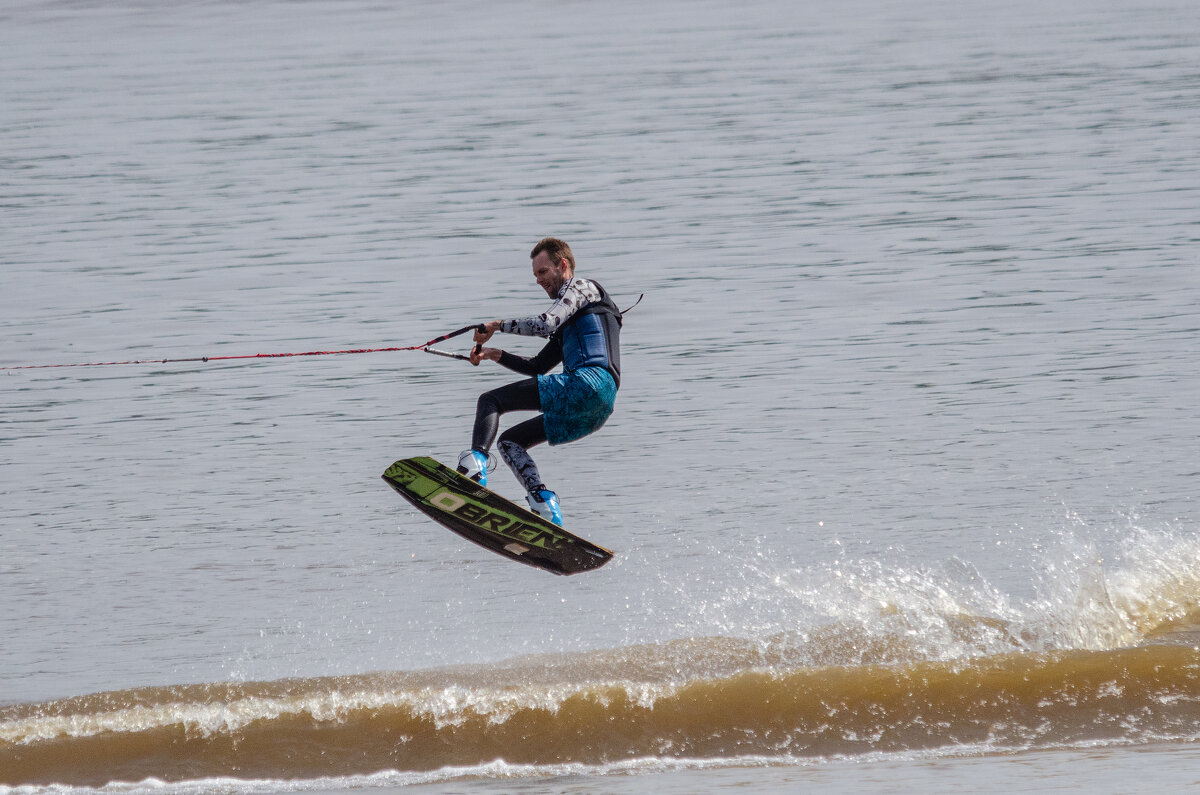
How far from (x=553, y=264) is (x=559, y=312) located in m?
0.40

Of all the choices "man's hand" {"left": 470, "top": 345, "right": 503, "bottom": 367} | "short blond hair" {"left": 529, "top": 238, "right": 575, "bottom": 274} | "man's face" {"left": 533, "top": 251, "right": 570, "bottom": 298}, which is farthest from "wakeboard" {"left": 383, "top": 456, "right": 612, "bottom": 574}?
"short blond hair" {"left": 529, "top": 238, "right": 575, "bottom": 274}

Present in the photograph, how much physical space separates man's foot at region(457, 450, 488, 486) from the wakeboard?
0.14ft

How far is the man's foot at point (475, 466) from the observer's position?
10320 millimetres

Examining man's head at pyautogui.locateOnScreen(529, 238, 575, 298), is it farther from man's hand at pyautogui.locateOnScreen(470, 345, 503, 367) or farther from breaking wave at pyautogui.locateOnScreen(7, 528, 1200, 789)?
breaking wave at pyautogui.locateOnScreen(7, 528, 1200, 789)

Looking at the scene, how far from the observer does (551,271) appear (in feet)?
34.3

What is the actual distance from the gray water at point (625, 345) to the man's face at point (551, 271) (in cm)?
244

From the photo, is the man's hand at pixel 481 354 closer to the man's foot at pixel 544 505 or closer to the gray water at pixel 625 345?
the man's foot at pixel 544 505

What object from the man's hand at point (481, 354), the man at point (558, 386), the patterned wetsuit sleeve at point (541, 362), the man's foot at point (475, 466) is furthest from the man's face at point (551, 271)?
the man's foot at point (475, 466)

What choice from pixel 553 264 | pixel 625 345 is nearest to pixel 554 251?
pixel 553 264

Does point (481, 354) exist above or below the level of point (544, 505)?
above

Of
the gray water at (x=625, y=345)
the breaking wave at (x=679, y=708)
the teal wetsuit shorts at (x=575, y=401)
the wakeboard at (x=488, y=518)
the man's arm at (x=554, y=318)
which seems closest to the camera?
the breaking wave at (x=679, y=708)

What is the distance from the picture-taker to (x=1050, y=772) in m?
8.62

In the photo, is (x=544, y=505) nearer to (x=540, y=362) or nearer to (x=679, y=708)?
(x=540, y=362)

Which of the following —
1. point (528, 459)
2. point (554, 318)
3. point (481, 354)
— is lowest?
point (528, 459)
